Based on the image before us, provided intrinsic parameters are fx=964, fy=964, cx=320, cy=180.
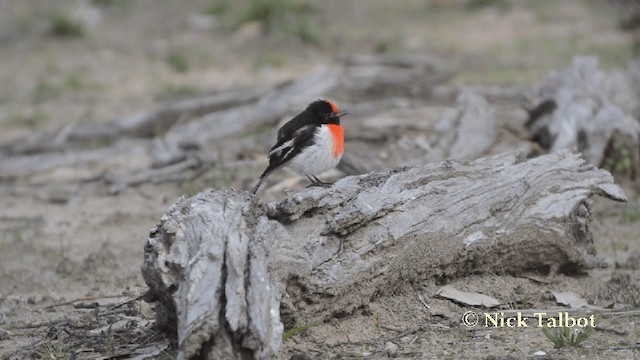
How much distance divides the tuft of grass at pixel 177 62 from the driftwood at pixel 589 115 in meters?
5.65

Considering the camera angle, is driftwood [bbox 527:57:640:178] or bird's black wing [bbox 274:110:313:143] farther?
driftwood [bbox 527:57:640:178]

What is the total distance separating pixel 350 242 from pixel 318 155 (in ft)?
3.59

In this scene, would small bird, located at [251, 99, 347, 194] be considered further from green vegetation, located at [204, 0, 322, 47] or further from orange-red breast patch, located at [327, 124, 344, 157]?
green vegetation, located at [204, 0, 322, 47]

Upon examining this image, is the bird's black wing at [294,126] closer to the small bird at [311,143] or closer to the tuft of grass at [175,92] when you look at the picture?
the small bird at [311,143]

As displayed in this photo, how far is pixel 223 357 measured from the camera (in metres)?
4.20

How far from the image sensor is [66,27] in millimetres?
15203

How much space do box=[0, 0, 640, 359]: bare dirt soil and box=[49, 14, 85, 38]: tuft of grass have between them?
0.11 ft

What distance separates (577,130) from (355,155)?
2.07 metres

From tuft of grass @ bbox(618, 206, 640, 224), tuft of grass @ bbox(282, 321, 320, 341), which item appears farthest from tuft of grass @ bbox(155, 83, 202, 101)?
tuft of grass @ bbox(282, 321, 320, 341)

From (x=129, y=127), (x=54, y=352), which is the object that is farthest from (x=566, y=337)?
(x=129, y=127)

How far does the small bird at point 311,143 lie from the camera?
6039 millimetres

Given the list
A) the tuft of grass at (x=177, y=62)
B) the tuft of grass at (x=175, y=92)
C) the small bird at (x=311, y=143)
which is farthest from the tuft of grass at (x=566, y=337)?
the tuft of grass at (x=177, y=62)

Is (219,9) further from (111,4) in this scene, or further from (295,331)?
(295,331)

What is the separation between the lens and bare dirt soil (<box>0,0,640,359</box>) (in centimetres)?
501
